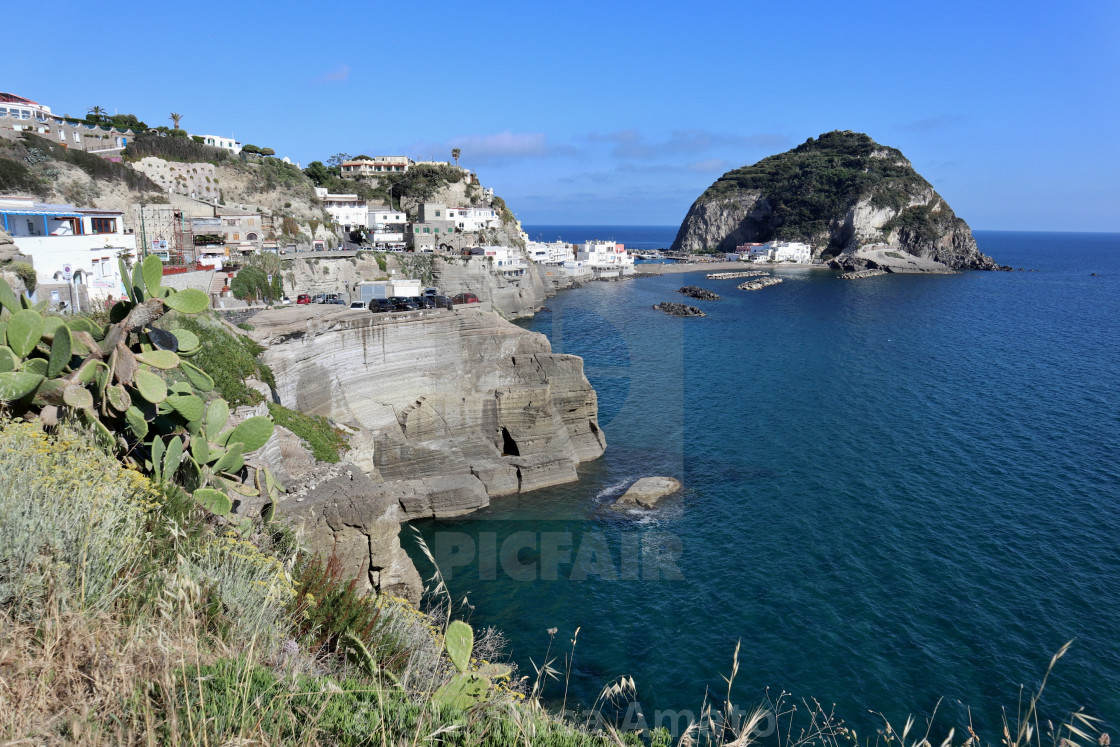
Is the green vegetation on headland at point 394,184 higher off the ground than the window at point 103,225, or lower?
higher

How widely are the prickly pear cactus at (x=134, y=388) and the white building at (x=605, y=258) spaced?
358 feet

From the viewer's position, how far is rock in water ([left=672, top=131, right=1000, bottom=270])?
135875 millimetres

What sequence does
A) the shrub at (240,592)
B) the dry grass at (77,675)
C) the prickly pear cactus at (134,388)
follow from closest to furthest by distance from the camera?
the dry grass at (77,675), the shrub at (240,592), the prickly pear cactus at (134,388)

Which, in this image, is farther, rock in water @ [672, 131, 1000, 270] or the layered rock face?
rock in water @ [672, 131, 1000, 270]

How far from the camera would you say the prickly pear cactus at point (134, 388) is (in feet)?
26.4

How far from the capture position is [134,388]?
8648 millimetres

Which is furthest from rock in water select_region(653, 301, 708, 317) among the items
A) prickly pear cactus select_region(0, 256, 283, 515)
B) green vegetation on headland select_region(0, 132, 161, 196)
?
prickly pear cactus select_region(0, 256, 283, 515)

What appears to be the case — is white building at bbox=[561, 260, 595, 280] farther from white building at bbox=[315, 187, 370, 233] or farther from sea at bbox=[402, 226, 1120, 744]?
sea at bbox=[402, 226, 1120, 744]

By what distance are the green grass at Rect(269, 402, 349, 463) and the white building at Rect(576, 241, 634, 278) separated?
3794 inches

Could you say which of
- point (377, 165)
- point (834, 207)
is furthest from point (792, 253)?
point (377, 165)

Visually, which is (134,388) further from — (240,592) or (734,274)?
(734,274)

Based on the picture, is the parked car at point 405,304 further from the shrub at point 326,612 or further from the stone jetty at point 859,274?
the stone jetty at point 859,274

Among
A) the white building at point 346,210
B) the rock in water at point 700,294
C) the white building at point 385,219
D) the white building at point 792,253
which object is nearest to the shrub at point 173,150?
the white building at point 346,210

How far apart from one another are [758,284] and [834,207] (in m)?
56.1
